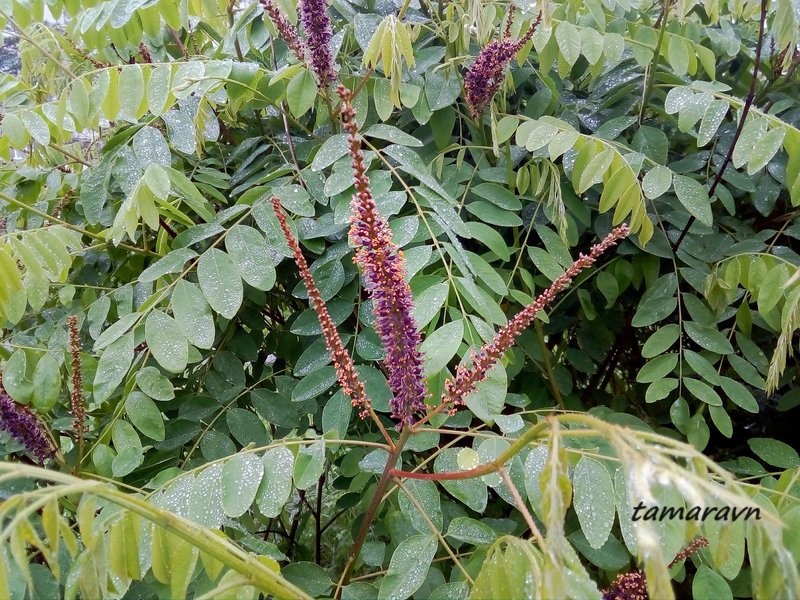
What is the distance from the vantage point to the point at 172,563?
1.77 ft

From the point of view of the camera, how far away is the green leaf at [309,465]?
2.32 feet

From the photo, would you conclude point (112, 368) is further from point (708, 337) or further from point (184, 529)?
point (708, 337)

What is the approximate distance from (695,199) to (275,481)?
86 centimetres

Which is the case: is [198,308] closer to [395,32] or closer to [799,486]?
[395,32]

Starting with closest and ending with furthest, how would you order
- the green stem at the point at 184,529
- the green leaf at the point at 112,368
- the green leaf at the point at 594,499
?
the green stem at the point at 184,529 → the green leaf at the point at 594,499 → the green leaf at the point at 112,368

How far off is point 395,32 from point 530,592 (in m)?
0.80

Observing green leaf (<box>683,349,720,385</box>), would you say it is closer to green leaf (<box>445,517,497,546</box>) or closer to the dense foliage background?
the dense foliage background

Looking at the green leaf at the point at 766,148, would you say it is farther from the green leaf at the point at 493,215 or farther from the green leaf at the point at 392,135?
the green leaf at the point at 392,135

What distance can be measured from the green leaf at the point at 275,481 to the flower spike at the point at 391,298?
0.17 metres

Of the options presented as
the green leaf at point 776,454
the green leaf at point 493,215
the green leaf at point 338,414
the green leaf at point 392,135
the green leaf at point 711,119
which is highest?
the green leaf at point 392,135

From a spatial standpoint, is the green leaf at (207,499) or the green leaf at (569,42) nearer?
the green leaf at (207,499)

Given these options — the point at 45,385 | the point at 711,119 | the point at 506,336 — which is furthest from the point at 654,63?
the point at 45,385

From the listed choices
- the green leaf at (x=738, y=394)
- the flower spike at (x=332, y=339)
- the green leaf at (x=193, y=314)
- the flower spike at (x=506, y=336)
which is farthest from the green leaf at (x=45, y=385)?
the green leaf at (x=738, y=394)

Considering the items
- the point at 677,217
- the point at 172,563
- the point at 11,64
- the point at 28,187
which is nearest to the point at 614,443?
the point at 172,563
